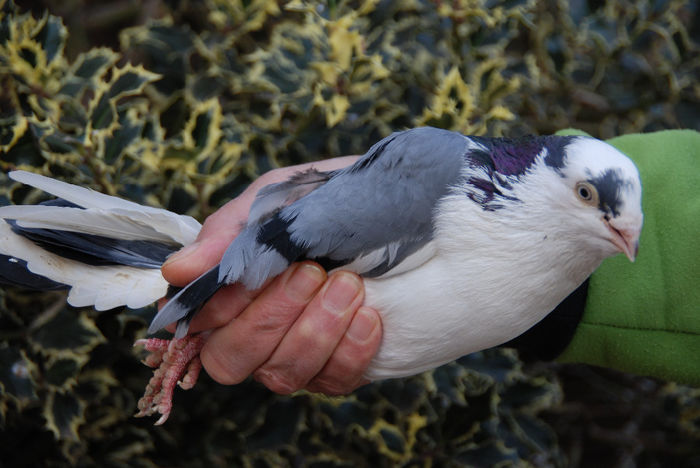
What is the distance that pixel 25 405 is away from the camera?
1.45 m

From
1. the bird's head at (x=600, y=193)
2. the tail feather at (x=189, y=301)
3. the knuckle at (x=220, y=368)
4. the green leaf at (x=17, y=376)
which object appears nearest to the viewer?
the bird's head at (x=600, y=193)

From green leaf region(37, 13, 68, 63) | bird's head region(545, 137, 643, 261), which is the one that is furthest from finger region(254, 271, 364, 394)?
green leaf region(37, 13, 68, 63)

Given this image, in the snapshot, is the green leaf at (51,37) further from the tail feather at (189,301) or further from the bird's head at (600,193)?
the bird's head at (600,193)

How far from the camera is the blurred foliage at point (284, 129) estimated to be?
1464 millimetres

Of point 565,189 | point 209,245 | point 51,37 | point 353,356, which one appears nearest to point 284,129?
point 51,37

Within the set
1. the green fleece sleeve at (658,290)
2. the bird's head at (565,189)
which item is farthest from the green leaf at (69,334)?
the green fleece sleeve at (658,290)

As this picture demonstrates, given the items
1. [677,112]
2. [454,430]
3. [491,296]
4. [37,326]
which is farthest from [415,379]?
[677,112]

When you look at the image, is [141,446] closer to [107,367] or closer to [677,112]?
[107,367]

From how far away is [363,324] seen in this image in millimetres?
1123

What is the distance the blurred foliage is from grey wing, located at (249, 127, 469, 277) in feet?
1.39

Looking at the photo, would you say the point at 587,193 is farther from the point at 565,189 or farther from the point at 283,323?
the point at 283,323

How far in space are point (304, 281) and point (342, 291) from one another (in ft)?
0.21

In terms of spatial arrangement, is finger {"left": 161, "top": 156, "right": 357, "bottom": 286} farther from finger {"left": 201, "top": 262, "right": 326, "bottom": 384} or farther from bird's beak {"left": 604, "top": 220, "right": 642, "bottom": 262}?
bird's beak {"left": 604, "top": 220, "right": 642, "bottom": 262}

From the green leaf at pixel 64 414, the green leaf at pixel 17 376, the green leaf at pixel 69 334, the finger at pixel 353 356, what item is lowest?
the green leaf at pixel 64 414
